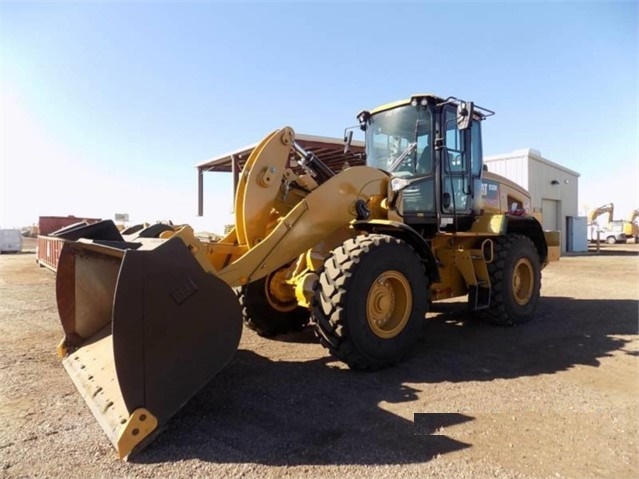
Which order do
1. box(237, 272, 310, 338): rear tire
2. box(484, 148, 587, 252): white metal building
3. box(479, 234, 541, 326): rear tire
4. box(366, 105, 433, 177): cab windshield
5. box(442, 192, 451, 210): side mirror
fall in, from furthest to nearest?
1. box(484, 148, 587, 252): white metal building
2. box(479, 234, 541, 326): rear tire
3. box(442, 192, 451, 210): side mirror
4. box(366, 105, 433, 177): cab windshield
5. box(237, 272, 310, 338): rear tire

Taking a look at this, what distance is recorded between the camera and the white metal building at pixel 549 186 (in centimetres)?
2305

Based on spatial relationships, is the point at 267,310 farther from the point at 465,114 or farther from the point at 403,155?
the point at 465,114

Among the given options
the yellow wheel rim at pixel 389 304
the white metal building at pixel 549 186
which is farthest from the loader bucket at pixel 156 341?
the white metal building at pixel 549 186

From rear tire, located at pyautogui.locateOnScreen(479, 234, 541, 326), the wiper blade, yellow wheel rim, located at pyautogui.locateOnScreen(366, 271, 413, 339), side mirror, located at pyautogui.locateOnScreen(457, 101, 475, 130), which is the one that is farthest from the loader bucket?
rear tire, located at pyautogui.locateOnScreen(479, 234, 541, 326)

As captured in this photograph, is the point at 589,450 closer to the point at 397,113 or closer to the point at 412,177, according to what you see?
the point at 412,177

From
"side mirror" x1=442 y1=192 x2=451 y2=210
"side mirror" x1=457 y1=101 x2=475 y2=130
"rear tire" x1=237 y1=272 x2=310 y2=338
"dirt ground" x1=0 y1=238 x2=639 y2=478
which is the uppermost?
"side mirror" x1=457 y1=101 x2=475 y2=130

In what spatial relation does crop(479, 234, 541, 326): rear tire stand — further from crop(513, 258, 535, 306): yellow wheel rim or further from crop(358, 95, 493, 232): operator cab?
crop(358, 95, 493, 232): operator cab

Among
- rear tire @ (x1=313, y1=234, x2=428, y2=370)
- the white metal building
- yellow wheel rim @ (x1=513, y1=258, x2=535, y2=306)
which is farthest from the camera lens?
the white metal building

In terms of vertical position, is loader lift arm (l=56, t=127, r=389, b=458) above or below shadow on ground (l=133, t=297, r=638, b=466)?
above

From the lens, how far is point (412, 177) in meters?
6.05

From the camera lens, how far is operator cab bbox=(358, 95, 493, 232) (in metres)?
5.99

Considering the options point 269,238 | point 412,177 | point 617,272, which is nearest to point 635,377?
point 412,177

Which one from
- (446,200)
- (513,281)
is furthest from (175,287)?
(513,281)

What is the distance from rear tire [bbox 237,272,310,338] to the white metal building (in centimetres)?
1895
